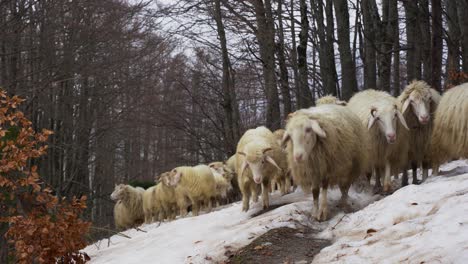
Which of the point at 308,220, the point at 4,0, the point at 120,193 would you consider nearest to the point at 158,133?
the point at 120,193

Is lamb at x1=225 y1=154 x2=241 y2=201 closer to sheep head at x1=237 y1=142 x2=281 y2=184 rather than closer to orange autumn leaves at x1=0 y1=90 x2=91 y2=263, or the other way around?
sheep head at x1=237 y1=142 x2=281 y2=184

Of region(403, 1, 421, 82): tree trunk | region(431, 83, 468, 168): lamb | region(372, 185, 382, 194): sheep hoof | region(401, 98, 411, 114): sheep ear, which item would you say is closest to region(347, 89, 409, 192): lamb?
region(401, 98, 411, 114): sheep ear

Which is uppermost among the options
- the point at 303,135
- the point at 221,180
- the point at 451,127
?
the point at 303,135

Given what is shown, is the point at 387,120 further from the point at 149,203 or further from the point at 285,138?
the point at 149,203

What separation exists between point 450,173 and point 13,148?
23.3 feet

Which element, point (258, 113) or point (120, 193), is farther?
point (258, 113)

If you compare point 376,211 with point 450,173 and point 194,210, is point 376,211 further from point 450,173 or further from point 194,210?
point 194,210

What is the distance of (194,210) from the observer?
1536 cm

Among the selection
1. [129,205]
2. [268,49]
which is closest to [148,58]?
[268,49]

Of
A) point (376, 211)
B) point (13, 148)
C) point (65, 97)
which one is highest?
point (65, 97)

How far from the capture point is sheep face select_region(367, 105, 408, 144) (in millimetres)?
9016

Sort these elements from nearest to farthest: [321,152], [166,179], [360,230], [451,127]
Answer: [360,230]
[321,152]
[451,127]
[166,179]

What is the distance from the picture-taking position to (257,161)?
9.82 meters

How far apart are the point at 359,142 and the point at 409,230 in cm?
350
